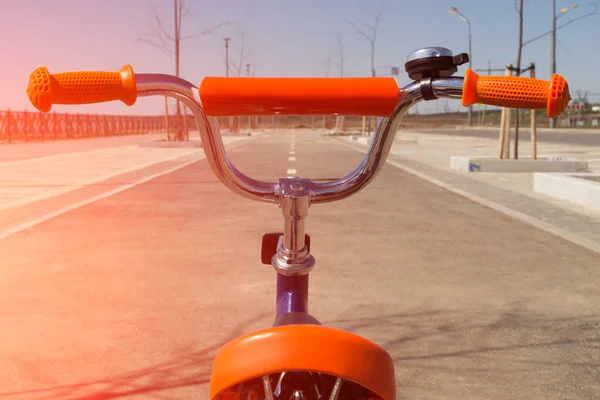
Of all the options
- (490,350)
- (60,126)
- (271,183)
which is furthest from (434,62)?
(60,126)

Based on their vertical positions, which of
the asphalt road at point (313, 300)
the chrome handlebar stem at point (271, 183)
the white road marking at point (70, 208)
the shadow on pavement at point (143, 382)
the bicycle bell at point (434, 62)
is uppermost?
the bicycle bell at point (434, 62)

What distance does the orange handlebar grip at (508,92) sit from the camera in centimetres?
146

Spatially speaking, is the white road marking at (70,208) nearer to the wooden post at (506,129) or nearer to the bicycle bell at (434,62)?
the bicycle bell at (434,62)

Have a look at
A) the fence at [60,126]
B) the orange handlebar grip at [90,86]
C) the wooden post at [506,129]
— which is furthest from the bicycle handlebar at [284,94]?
the fence at [60,126]

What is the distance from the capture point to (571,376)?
3285 millimetres

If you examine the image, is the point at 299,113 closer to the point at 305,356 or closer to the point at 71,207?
the point at 305,356

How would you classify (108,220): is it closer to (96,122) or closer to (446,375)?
(446,375)

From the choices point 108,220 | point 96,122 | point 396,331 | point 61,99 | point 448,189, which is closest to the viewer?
point 61,99

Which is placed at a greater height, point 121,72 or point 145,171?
point 121,72

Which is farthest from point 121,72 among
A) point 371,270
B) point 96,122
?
point 96,122

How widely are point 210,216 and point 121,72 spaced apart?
6.63 metres

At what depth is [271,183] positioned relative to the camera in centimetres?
165

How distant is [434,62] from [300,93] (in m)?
0.35

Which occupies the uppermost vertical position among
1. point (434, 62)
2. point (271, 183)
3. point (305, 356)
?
point (434, 62)
